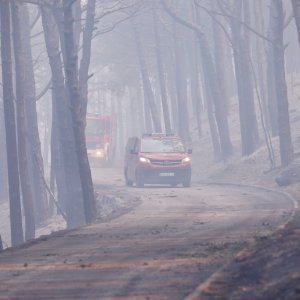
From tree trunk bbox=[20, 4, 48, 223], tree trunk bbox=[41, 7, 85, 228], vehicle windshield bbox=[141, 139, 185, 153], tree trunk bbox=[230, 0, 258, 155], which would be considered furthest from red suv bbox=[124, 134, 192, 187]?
tree trunk bbox=[230, 0, 258, 155]

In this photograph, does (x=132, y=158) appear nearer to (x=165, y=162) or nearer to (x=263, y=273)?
(x=165, y=162)

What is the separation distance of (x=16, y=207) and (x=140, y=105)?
5580 centimetres

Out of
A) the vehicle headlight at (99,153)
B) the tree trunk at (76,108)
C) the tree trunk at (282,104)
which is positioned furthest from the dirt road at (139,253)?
the vehicle headlight at (99,153)

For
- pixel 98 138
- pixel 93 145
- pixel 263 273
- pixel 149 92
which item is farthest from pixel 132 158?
pixel 263 273

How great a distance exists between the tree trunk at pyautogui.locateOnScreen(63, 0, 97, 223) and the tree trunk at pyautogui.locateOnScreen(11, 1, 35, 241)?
4.39 meters

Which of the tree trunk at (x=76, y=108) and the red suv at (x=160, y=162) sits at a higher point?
the tree trunk at (x=76, y=108)

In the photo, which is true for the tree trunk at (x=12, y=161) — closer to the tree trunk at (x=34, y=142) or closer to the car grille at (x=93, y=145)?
the tree trunk at (x=34, y=142)

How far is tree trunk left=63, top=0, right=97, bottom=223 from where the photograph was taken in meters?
25.1

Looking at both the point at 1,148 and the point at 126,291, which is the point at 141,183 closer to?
the point at 1,148

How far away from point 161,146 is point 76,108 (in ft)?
44.0

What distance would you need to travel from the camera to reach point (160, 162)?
37.3 m

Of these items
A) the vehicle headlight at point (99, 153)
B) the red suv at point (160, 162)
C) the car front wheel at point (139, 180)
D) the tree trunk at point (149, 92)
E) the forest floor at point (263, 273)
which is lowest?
the vehicle headlight at point (99, 153)

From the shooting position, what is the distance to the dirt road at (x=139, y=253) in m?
10.4

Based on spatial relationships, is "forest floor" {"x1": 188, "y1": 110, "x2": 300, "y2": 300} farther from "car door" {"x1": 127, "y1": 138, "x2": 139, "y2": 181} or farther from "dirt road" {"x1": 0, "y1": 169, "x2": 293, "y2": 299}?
"car door" {"x1": 127, "y1": 138, "x2": 139, "y2": 181}
